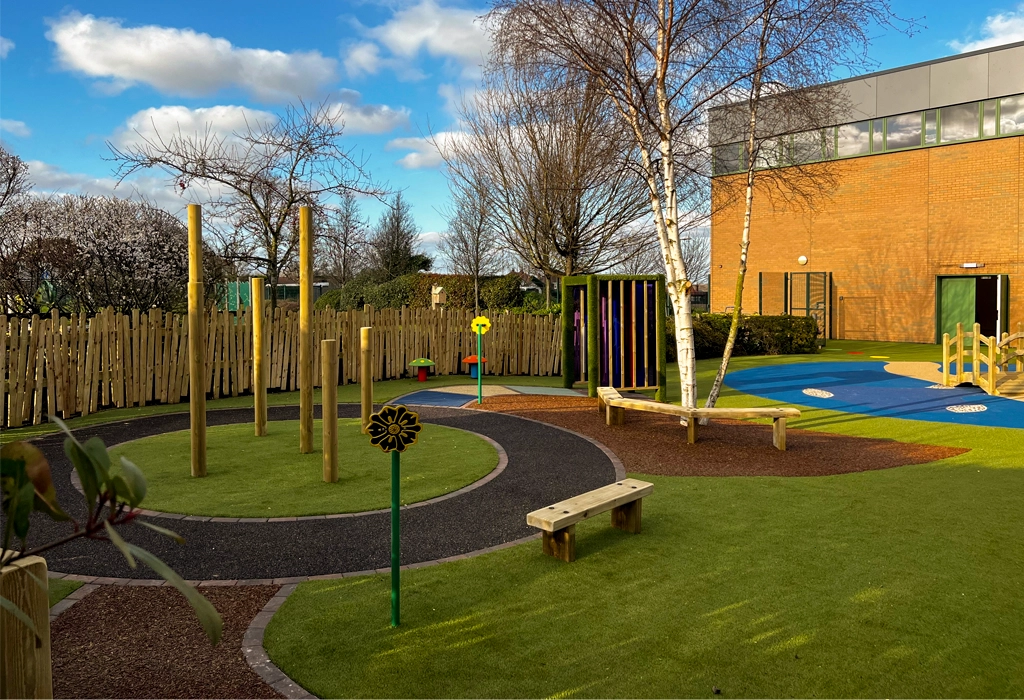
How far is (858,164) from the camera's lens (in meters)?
28.7

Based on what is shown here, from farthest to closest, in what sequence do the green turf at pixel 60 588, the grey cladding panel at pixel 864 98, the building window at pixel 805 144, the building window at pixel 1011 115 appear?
the grey cladding panel at pixel 864 98, the building window at pixel 1011 115, the building window at pixel 805 144, the green turf at pixel 60 588

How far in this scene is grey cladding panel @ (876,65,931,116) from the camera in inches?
1057

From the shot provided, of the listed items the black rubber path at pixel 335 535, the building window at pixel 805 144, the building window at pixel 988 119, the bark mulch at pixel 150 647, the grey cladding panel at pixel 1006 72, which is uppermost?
the grey cladding panel at pixel 1006 72

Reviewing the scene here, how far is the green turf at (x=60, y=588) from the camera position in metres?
4.99

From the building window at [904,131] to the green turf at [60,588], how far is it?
29.5 m

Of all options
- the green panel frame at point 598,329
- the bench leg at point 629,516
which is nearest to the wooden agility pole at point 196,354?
the bench leg at point 629,516

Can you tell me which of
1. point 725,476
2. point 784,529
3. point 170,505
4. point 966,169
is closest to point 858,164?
point 966,169

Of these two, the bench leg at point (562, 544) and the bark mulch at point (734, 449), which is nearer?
the bench leg at point (562, 544)

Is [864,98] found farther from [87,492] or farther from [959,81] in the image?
[87,492]

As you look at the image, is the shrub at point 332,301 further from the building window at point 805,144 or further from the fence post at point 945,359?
the fence post at point 945,359

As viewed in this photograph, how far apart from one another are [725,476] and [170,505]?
5832 mm

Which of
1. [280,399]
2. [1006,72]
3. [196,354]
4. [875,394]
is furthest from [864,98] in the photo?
[196,354]

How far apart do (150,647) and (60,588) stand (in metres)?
1.39

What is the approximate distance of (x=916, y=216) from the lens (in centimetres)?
2706
